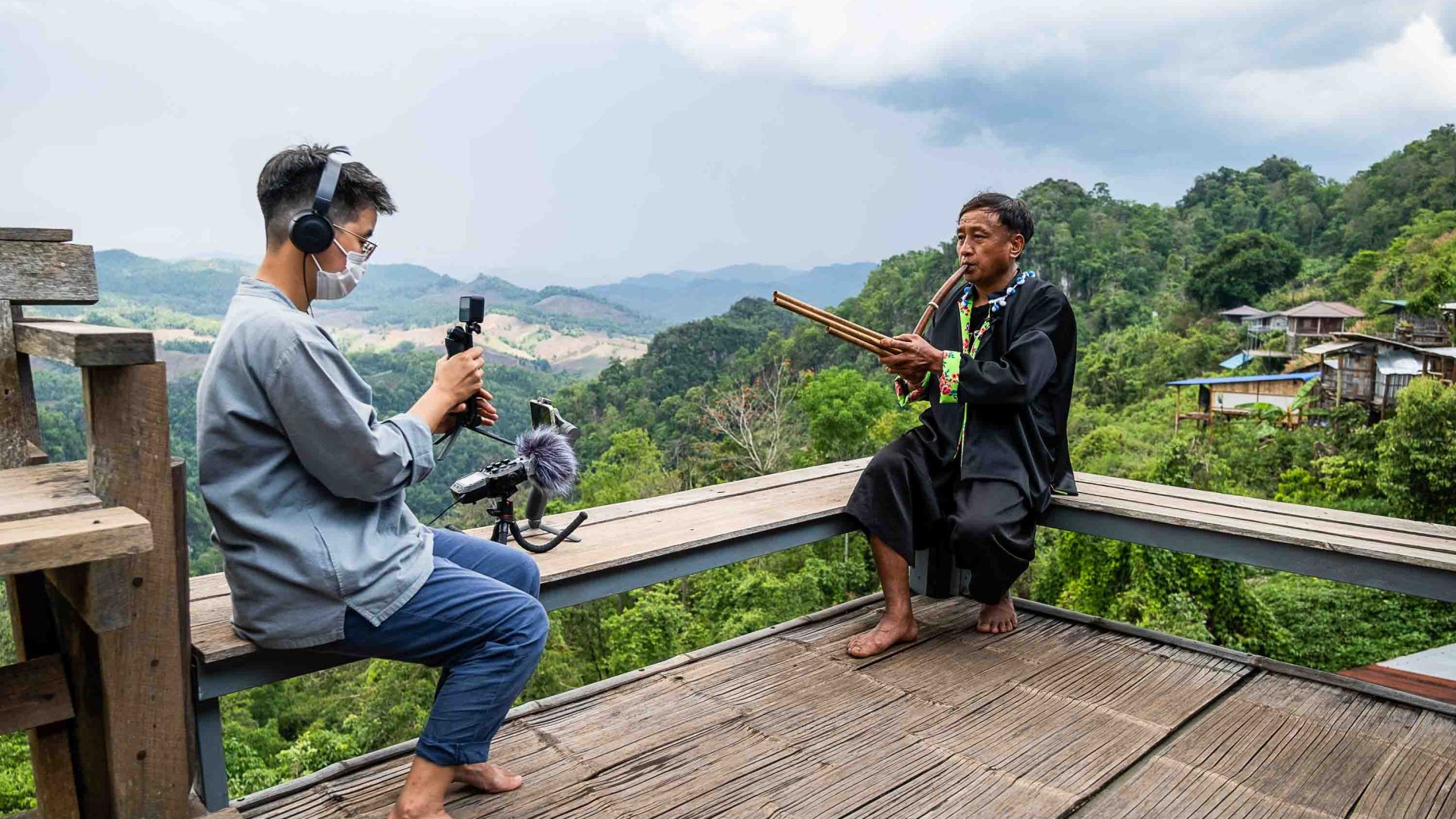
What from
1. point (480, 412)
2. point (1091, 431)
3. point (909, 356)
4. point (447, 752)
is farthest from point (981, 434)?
point (1091, 431)

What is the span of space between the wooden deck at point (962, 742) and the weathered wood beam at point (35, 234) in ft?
4.14

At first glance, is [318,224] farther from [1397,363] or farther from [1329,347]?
[1329,347]

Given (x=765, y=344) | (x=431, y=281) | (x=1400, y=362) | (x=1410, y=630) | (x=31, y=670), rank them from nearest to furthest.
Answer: (x=31, y=670)
(x=1410, y=630)
(x=1400, y=362)
(x=765, y=344)
(x=431, y=281)

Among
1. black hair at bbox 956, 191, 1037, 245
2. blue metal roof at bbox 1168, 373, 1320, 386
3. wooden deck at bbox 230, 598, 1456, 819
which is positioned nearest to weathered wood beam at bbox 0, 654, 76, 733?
wooden deck at bbox 230, 598, 1456, 819

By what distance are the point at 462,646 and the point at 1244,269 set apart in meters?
42.2

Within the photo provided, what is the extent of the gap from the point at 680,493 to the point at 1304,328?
33254 mm

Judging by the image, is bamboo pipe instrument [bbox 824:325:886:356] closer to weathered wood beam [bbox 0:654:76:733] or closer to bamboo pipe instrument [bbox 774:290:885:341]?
bamboo pipe instrument [bbox 774:290:885:341]

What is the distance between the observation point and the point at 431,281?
282 feet

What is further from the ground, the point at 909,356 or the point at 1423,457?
the point at 909,356

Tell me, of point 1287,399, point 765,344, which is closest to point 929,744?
point 1287,399

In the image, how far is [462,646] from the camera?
1942 mm

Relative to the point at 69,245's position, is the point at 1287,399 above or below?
below

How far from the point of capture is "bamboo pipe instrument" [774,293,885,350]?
2973 mm

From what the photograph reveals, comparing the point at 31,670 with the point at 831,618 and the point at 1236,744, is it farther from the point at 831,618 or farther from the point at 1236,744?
the point at 1236,744
